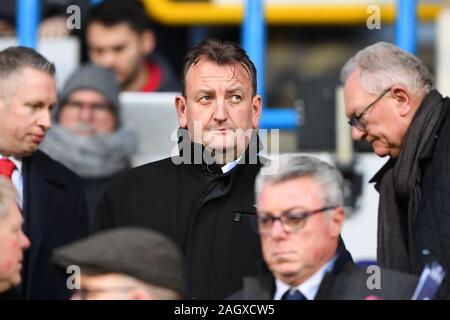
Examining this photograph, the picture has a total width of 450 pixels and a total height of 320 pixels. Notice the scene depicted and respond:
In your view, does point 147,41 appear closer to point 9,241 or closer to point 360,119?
point 360,119

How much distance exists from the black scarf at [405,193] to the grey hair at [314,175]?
0.68 m

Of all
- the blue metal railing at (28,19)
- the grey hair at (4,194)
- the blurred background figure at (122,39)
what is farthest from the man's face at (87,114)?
the grey hair at (4,194)

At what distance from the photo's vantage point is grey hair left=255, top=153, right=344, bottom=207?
387 cm

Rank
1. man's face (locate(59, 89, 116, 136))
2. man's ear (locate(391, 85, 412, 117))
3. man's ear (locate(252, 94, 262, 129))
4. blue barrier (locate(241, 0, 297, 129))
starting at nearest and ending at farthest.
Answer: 1. man's ear (locate(252, 94, 262, 129))
2. man's ear (locate(391, 85, 412, 117))
3. man's face (locate(59, 89, 116, 136))
4. blue barrier (locate(241, 0, 297, 129))

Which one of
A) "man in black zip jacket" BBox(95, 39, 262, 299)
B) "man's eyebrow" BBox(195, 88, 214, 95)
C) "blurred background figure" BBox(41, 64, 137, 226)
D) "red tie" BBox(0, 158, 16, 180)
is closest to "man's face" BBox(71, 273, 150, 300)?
"man in black zip jacket" BBox(95, 39, 262, 299)

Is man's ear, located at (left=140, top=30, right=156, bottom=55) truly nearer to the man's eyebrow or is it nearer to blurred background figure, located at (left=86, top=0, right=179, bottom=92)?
blurred background figure, located at (left=86, top=0, right=179, bottom=92)

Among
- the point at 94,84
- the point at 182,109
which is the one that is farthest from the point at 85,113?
the point at 182,109

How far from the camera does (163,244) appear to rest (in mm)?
3750

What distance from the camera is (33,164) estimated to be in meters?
5.06

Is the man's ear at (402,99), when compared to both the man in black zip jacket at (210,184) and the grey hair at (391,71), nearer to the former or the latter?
the grey hair at (391,71)

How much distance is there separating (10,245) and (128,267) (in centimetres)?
51

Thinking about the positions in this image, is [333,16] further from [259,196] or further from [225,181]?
[259,196]

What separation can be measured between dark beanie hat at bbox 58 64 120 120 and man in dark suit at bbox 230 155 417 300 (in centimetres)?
251

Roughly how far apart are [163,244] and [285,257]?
36cm
